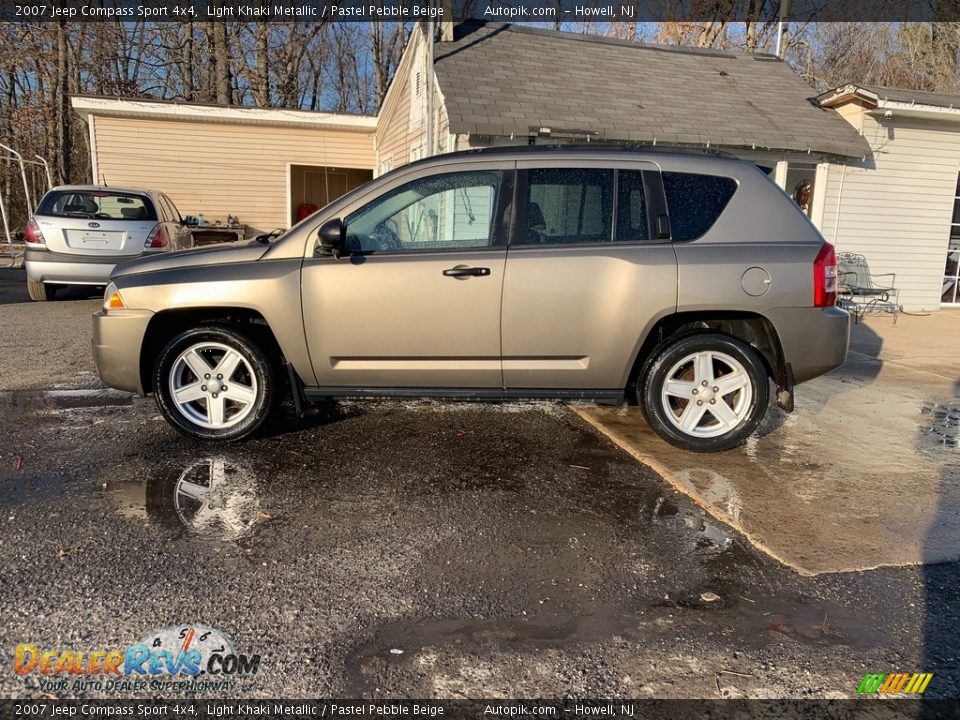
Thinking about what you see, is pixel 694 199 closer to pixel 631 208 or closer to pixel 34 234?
pixel 631 208

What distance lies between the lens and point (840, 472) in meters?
4.36

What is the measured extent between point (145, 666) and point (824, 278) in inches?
162

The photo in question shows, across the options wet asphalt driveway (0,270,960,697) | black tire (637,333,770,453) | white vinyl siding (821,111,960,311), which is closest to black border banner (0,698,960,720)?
wet asphalt driveway (0,270,960,697)

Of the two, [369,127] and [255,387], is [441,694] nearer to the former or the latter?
[255,387]

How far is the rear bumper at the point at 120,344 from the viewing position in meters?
4.38

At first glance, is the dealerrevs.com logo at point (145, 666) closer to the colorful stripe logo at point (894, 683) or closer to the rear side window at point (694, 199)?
the colorful stripe logo at point (894, 683)

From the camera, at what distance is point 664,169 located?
446cm

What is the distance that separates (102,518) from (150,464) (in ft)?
2.57

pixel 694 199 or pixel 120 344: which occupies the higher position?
pixel 694 199

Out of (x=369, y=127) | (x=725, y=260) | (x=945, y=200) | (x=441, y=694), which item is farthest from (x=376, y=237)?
(x=369, y=127)

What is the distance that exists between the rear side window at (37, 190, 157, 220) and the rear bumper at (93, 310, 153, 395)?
609cm

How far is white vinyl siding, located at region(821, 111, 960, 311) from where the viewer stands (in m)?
11.2

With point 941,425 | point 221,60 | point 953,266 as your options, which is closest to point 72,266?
point 941,425

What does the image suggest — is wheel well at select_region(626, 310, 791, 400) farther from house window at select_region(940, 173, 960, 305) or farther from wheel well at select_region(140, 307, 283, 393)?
house window at select_region(940, 173, 960, 305)
